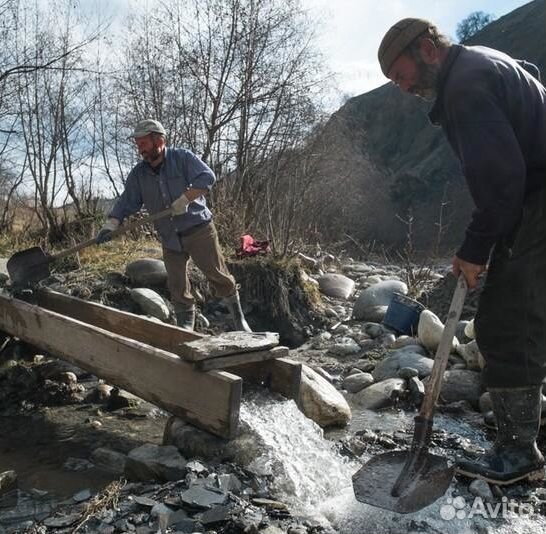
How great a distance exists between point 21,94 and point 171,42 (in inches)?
116

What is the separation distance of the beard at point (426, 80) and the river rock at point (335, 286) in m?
6.43

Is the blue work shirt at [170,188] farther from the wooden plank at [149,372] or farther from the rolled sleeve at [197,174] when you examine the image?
the wooden plank at [149,372]

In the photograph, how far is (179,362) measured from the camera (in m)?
3.23

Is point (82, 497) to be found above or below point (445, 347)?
below

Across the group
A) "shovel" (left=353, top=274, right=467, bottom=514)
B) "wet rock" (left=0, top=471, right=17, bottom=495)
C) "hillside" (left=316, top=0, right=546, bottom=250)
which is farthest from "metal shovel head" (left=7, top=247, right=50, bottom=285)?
"hillside" (left=316, top=0, right=546, bottom=250)

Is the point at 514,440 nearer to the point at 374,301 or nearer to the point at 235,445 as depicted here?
the point at 235,445

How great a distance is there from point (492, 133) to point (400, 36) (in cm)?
61

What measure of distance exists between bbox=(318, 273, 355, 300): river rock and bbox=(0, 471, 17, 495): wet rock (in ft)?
20.6

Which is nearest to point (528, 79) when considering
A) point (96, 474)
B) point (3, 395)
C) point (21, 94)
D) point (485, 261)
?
point (485, 261)

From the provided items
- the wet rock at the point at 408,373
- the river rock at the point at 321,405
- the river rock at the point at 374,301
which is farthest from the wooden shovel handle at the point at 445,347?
the river rock at the point at 374,301

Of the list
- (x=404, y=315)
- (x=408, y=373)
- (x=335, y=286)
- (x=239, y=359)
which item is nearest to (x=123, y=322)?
(x=239, y=359)

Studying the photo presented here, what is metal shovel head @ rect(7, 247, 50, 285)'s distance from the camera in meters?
5.23

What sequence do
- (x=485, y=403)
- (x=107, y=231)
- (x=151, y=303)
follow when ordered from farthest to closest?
1. (x=151, y=303)
2. (x=107, y=231)
3. (x=485, y=403)

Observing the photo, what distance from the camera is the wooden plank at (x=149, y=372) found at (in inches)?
120
